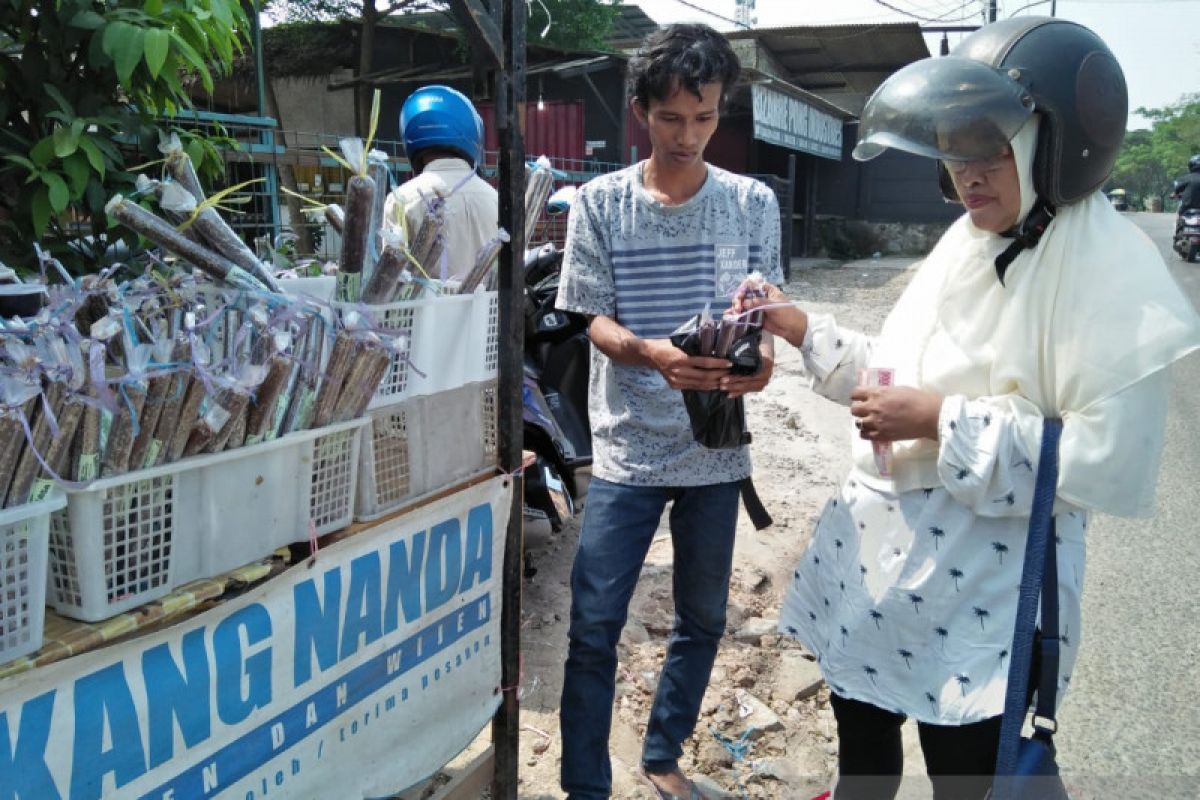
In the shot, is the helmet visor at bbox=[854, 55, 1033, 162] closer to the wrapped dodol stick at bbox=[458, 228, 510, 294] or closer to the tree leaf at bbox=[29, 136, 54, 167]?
the wrapped dodol stick at bbox=[458, 228, 510, 294]

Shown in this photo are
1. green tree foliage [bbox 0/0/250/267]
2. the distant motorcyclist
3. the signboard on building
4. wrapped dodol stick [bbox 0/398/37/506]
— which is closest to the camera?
wrapped dodol stick [bbox 0/398/37/506]

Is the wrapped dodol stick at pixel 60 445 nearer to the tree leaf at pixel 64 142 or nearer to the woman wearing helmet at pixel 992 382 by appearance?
the woman wearing helmet at pixel 992 382

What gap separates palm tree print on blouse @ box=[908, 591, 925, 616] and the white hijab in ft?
0.65

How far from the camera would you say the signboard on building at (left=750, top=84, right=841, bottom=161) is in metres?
12.7

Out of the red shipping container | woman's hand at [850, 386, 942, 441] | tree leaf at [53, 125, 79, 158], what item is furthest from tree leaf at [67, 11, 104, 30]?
the red shipping container

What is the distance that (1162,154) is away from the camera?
6375cm

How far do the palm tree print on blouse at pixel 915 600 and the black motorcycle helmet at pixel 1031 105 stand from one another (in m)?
0.74

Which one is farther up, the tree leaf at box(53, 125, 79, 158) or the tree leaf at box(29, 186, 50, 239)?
the tree leaf at box(53, 125, 79, 158)

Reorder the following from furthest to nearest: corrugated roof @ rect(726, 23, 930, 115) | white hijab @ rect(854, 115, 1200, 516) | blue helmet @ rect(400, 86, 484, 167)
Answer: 1. corrugated roof @ rect(726, 23, 930, 115)
2. blue helmet @ rect(400, 86, 484, 167)
3. white hijab @ rect(854, 115, 1200, 516)

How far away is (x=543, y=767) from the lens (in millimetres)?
2512

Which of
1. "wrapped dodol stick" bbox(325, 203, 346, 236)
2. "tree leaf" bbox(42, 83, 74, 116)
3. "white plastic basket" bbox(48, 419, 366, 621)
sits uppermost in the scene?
"tree leaf" bbox(42, 83, 74, 116)

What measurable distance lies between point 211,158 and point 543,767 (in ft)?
6.97

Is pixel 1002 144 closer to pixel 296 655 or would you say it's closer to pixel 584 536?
pixel 584 536

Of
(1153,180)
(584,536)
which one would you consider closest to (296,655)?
(584,536)
